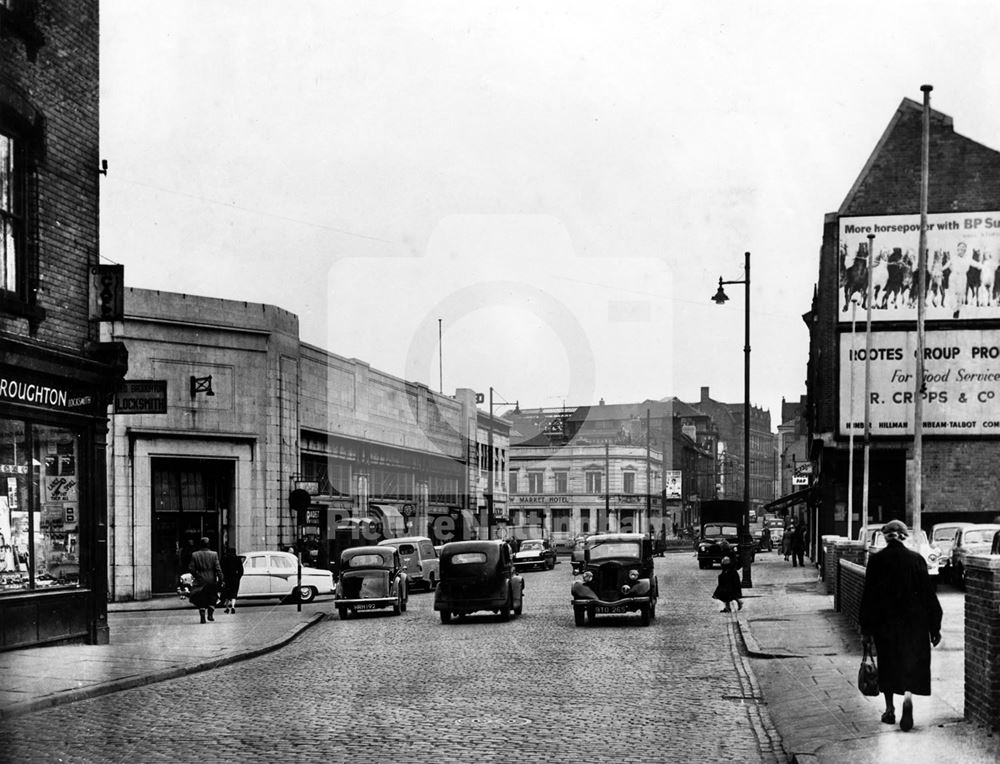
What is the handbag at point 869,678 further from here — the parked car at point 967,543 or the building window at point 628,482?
the building window at point 628,482

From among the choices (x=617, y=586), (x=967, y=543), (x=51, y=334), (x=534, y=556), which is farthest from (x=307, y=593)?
(x=534, y=556)

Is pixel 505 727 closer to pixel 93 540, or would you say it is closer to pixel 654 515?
pixel 93 540

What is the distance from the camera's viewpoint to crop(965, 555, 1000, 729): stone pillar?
30.5ft

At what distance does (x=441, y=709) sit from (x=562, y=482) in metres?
94.7

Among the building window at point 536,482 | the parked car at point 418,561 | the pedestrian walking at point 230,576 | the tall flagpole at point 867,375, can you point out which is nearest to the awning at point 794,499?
the tall flagpole at point 867,375

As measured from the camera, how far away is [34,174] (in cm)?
1770

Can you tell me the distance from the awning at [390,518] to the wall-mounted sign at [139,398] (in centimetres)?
2641

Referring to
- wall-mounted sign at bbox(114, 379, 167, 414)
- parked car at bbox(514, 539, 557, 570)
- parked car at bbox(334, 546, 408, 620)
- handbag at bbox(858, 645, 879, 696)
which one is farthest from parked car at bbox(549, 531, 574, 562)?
handbag at bbox(858, 645, 879, 696)

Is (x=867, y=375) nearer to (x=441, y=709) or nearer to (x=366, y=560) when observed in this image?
(x=366, y=560)

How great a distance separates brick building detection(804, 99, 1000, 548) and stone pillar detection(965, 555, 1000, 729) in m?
32.9

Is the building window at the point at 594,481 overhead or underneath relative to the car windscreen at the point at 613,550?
underneath

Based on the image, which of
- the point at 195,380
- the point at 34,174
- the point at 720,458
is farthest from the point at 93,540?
the point at 720,458

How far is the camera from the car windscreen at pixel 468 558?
80.5 feet

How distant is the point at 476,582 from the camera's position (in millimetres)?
24078
